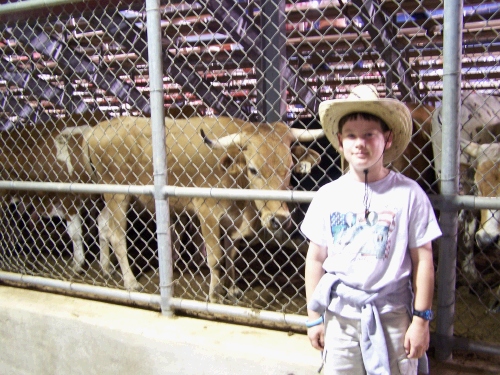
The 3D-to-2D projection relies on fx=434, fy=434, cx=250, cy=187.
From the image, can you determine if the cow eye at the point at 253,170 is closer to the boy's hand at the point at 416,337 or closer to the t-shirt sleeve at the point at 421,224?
the t-shirt sleeve at the point at 421,224

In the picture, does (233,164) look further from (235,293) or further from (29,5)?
(29,5)

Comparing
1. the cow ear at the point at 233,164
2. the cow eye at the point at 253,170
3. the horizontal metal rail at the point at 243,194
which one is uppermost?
the cow ear at the point at 233,164

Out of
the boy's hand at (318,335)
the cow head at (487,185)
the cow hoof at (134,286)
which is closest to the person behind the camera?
the boy's hand at (318,335)

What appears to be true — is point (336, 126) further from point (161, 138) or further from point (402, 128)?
point (161, 138)

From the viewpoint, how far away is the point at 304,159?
4121mm

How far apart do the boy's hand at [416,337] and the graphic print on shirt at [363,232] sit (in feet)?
1.00

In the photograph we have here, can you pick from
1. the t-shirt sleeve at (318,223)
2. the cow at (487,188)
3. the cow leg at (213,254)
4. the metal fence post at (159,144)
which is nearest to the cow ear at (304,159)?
the cow leg at (213,254)

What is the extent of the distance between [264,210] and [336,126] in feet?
5.68

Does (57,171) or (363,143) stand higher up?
(57,171)

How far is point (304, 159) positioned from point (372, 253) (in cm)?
234

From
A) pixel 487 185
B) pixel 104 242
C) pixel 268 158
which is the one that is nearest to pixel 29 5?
pixel 268 158

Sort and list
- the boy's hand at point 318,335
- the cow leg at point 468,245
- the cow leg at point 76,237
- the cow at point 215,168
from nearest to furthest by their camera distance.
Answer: the boy's hand at point 318,335, the cow at point 215,168, the cow leg at point 468,245, the cow leg at point 76,237

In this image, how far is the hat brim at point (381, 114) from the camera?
6.15ft

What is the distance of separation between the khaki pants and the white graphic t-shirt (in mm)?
58
